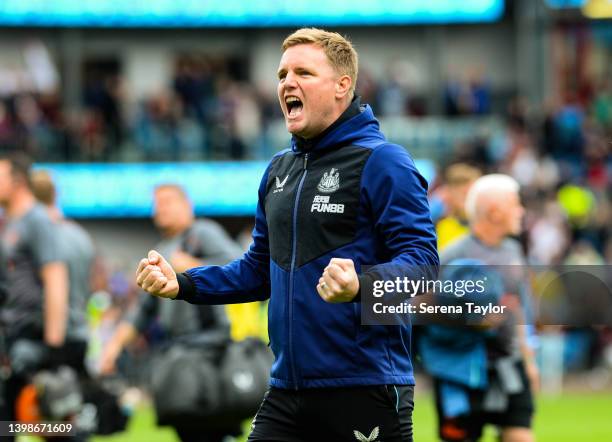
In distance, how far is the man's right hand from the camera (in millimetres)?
5328

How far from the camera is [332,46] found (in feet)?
17.5

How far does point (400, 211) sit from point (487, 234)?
3.20 m

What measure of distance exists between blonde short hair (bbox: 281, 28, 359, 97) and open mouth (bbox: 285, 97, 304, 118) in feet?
0.61

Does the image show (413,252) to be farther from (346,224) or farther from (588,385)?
(588,385)

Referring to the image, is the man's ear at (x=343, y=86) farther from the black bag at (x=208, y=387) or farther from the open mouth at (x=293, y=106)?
the black bag at (x=208, y=387)

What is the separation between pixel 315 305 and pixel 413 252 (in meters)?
0.44

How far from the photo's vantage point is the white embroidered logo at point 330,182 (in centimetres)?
521

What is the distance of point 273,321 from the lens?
17.5 feet

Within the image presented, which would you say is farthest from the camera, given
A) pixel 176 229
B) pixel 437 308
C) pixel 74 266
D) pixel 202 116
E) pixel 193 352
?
pixel 202 116

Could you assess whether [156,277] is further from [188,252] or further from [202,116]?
[202,116]

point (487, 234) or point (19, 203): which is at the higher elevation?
point (19, 203)

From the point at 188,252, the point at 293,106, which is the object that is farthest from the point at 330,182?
the point at 188,252


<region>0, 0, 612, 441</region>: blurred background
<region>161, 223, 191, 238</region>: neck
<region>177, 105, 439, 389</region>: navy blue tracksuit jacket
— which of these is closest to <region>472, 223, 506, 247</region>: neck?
<region>161, 223, 191, 238</region>: neck

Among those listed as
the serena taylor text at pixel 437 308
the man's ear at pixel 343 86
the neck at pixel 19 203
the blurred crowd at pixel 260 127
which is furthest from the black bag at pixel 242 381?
the blurred crowd at pixel 260 127
